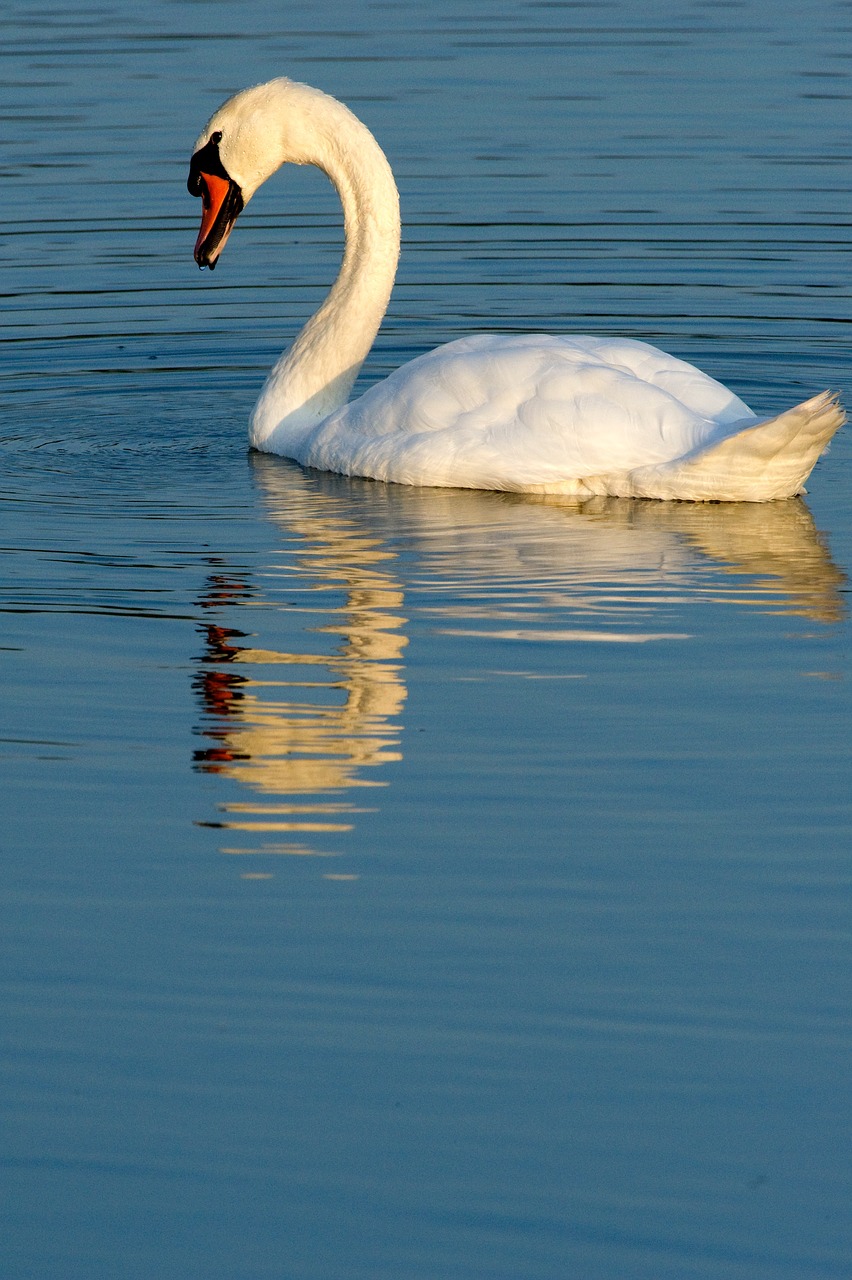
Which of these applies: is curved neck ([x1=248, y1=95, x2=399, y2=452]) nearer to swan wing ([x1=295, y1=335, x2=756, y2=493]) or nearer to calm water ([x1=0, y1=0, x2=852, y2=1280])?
calm water ([x1=0, y1=0, x2=852, y2=1280])

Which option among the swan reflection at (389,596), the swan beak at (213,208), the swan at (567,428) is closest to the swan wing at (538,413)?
the swan at (567,428)

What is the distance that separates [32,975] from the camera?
18.4 ft

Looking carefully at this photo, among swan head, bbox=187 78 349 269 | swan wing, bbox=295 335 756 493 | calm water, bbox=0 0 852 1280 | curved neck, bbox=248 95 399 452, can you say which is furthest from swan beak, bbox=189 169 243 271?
swan wing, bbox=295 335 756 493

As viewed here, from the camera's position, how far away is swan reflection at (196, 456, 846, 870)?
692 centimetres

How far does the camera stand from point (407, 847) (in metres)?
6.24

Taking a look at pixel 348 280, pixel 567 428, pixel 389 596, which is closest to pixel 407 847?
pixel 389 596

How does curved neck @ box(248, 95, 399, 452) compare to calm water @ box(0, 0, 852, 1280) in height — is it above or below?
above

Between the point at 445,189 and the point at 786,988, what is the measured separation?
42.6ft

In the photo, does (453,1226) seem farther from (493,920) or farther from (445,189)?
(445,189)

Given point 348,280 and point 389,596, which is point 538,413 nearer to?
point 389,596

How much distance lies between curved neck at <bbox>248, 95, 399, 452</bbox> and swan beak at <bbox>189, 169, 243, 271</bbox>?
48 cm

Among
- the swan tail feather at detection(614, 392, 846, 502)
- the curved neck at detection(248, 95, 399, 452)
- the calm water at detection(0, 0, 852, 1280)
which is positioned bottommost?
the calm water at detection(0, 0, 852, 1280)

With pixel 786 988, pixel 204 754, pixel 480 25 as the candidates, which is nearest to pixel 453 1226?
pixel 786 988

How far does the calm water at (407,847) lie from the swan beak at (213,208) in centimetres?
88
